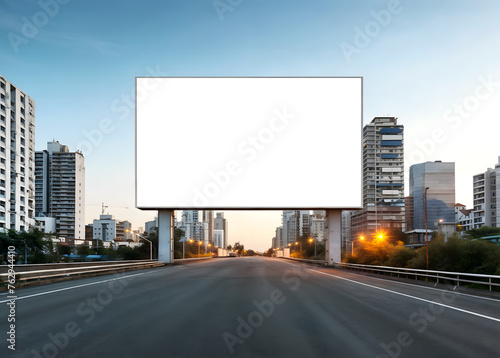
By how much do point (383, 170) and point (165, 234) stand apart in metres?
132

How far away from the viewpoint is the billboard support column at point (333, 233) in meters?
52.7

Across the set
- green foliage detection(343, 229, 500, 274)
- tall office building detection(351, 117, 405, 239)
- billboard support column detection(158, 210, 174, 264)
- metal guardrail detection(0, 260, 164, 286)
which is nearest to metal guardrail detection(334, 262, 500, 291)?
green foliage detection(343, 229, 500, 274)

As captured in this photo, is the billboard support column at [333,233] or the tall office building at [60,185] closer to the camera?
the billboard support column at [333,233]

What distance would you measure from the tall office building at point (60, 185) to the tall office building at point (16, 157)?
75.2 meters

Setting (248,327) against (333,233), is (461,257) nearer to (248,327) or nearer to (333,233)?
(333,233)

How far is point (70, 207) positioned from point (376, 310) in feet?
631

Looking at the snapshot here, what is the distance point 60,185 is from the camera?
188m

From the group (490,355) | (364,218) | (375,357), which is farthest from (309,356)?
(364,218)

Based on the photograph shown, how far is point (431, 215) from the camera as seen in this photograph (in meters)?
195

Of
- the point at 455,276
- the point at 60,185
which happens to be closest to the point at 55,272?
the point at 455,276

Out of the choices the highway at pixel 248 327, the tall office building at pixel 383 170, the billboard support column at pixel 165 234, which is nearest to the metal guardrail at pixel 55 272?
the highway at pixel 248 327

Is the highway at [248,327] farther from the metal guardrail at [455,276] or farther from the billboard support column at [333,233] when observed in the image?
the billboard support column at [333,233]

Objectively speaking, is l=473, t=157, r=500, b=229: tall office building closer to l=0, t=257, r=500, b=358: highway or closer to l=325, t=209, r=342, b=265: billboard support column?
l=325, t=209, r=342, b=265: billboard support column

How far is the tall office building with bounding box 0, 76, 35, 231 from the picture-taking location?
9981 cm
